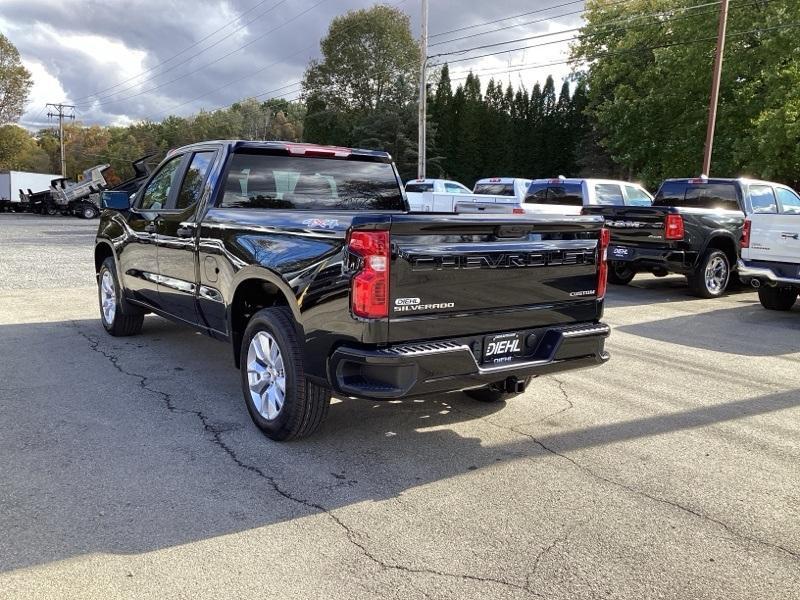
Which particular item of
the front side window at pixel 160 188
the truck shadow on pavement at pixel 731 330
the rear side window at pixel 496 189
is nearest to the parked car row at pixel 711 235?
the truck shadow on pavement at pixel 731 330

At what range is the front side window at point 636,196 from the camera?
14.6m

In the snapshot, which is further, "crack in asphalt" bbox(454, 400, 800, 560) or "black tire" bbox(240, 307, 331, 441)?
"black tire" bbox(240, 307, 331, 441)

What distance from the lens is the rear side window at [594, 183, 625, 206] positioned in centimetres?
1412

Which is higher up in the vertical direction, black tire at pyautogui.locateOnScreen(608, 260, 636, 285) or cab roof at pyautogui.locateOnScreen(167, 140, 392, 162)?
cab roof at pyautogui.locateOnScreen(167, 140, 392, 162)

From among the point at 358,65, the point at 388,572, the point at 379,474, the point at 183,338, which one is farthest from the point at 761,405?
the point at 358,65

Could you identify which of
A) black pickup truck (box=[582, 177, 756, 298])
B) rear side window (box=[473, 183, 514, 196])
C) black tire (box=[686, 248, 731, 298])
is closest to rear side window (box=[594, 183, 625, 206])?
black pickup truck (box=[582, 177, 756, 298])

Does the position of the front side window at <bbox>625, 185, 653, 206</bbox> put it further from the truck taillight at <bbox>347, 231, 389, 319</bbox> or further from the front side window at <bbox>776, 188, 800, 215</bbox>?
the truck taillight at <bbox>347, 231, 389, 319</bbox>

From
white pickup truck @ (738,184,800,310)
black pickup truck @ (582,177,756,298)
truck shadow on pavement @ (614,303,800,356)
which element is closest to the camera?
truck shadow on pavement @ (614,303,800,356)

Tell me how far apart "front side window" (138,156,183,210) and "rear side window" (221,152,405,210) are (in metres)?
1.09

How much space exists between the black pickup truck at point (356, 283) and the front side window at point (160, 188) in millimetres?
250

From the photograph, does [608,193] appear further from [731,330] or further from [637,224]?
[731,330]

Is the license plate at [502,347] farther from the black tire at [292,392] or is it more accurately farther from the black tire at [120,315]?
the black tire at [120,315]

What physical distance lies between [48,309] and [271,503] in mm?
6838

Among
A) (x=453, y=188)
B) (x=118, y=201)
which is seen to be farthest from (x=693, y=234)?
(x=453, y=188)
